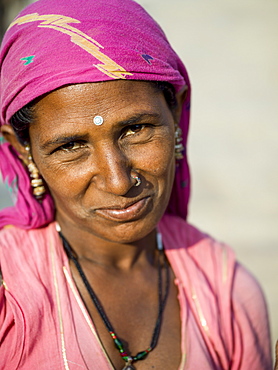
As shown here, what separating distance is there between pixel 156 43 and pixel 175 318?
1.25 meters

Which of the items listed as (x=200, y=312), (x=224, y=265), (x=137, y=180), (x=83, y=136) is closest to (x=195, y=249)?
(x=224, y=265)

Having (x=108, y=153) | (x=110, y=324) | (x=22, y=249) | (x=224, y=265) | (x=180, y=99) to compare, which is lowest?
(x=110, y=324)

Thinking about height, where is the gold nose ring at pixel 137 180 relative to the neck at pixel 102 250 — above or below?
above

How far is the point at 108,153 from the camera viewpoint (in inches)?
73.1

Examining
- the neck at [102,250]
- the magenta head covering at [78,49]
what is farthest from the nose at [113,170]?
the neck at [102,250]

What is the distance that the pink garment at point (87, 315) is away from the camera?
1.87 m

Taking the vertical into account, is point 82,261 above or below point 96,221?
below

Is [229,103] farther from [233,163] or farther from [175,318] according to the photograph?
[175,318]

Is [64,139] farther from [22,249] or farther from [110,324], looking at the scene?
[110,324]

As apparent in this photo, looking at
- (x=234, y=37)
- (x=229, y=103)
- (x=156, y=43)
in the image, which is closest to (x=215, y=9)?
(x=234, y=37)

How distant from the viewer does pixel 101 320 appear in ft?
6.88

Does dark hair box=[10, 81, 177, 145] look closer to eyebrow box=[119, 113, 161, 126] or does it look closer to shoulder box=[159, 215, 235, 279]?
eyebrow box=[119, 113, 161, 126]

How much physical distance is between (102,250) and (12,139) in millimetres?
657

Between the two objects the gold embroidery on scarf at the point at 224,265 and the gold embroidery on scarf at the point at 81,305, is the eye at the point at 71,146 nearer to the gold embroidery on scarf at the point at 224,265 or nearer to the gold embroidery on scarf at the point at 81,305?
the gold embroidery on scarf at the point at 81,305
